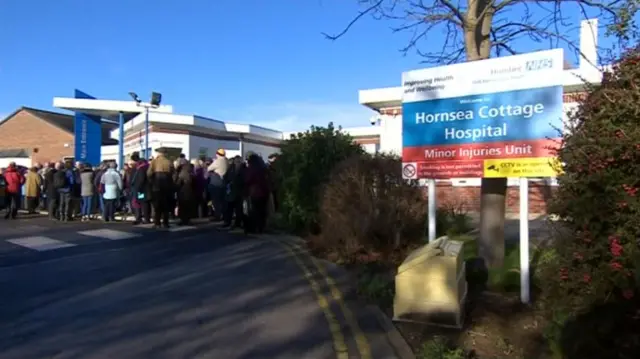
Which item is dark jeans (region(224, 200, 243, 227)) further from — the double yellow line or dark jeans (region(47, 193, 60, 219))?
dark jeans (region(47, 193, 60, 219))

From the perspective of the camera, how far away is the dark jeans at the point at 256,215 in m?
13.4

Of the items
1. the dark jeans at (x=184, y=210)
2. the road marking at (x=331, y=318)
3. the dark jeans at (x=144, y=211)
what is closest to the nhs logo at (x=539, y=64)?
the road marking at (x=331, y=318)

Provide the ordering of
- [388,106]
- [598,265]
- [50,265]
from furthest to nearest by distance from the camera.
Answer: [388,106], [50,265], [598,265]

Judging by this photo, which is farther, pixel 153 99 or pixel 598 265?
pixel 153 99

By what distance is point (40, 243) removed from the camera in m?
11.9

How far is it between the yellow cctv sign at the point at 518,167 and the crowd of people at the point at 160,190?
270 inches

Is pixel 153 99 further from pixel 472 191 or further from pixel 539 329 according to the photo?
pixel 539 329

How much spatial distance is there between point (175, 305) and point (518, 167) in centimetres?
430

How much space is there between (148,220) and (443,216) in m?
7.79

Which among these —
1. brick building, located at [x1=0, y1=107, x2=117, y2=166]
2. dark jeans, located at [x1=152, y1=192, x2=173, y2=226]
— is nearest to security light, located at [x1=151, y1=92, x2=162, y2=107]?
dark jeans, located at [x1=152, y1=192, x2=173, y2=226]

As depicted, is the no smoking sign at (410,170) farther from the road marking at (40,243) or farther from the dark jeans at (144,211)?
the dark jeans at (144,211)

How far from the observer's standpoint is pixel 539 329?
18.7ft

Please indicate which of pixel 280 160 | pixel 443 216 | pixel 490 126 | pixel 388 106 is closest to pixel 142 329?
pixel 490 126

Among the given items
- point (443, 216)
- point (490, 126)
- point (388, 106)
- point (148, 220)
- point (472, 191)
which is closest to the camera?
point (490, 126)
